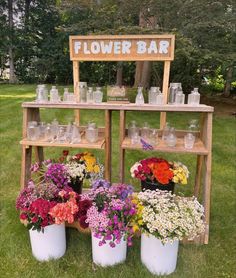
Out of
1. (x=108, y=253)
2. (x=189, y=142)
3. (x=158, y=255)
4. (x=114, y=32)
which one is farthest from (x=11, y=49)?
(x=158, y=255)

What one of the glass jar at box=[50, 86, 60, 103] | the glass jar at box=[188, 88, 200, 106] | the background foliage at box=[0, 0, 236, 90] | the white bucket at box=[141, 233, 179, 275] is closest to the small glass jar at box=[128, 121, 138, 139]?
the glass jar at box=[188, 88, 200, 106]

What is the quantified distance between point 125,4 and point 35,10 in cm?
855

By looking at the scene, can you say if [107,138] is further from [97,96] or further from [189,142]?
[189,142]

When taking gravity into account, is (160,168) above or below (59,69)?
below

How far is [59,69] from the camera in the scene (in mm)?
12797

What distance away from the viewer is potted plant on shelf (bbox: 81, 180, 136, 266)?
1.79 metres

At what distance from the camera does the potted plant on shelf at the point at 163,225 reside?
5.82 ft

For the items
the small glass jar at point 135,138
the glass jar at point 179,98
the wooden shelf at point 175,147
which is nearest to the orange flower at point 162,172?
the wooden shelf at point 175,147

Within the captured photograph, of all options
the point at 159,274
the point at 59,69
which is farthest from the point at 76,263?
the point at 59,69

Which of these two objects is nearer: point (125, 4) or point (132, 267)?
point (132, 267)

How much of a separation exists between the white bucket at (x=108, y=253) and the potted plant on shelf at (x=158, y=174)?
18.8 inches

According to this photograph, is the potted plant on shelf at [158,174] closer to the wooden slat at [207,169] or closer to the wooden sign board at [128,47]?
the wooden slat at [207,169]

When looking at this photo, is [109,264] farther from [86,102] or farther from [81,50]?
[81,50]

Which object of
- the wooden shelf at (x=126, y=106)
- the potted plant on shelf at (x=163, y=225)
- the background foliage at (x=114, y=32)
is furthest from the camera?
the background foliage at (x=114, y=32)
